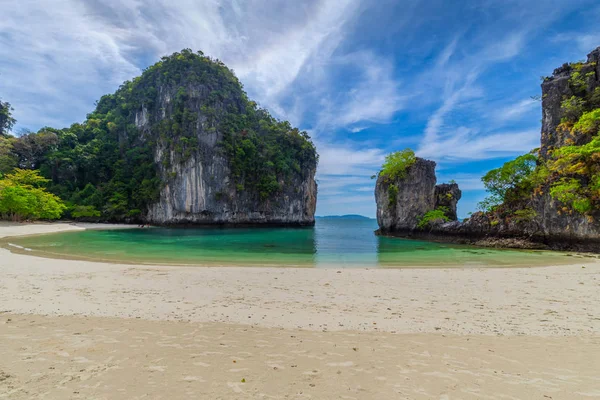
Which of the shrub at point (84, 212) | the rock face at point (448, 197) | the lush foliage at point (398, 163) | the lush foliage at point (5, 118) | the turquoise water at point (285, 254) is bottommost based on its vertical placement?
the turquoise water at point (285, 254)

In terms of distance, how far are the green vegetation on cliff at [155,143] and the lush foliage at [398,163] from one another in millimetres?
22867

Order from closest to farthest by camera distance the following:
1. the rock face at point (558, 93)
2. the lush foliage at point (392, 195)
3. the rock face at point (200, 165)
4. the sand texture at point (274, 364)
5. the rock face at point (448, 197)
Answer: the sand texture at point (274, 364), the rock face at point (558, 93), the rock face at point (448, 197), the lush foliage at point (392, 195), the rock face at point (200, 165)

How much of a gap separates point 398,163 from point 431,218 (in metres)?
6.73

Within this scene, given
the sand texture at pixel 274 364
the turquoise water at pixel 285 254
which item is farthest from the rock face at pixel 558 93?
the sand texture at pixel 274 364

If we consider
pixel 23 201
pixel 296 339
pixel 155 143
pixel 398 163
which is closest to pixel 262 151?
pixel 155 143

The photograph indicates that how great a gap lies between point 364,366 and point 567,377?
2035mm

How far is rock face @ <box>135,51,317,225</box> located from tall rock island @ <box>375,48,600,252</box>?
102 ft

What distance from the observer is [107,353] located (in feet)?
10.2

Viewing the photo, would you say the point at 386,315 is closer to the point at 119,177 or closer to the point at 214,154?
the point at 214,154

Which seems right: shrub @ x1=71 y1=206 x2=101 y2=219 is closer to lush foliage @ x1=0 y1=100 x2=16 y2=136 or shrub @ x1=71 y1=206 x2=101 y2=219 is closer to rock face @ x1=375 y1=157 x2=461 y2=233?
lush foliage @ x1=0 y1=100 x2=16 y2=136

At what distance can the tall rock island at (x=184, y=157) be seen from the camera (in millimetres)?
43156

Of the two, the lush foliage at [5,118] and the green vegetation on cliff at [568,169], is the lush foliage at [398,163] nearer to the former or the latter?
the green vegetation on cliff at [568,169]

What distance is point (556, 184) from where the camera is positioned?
15.8 metres

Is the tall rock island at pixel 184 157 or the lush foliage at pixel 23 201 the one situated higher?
the tall rock island at pixel 184 157
